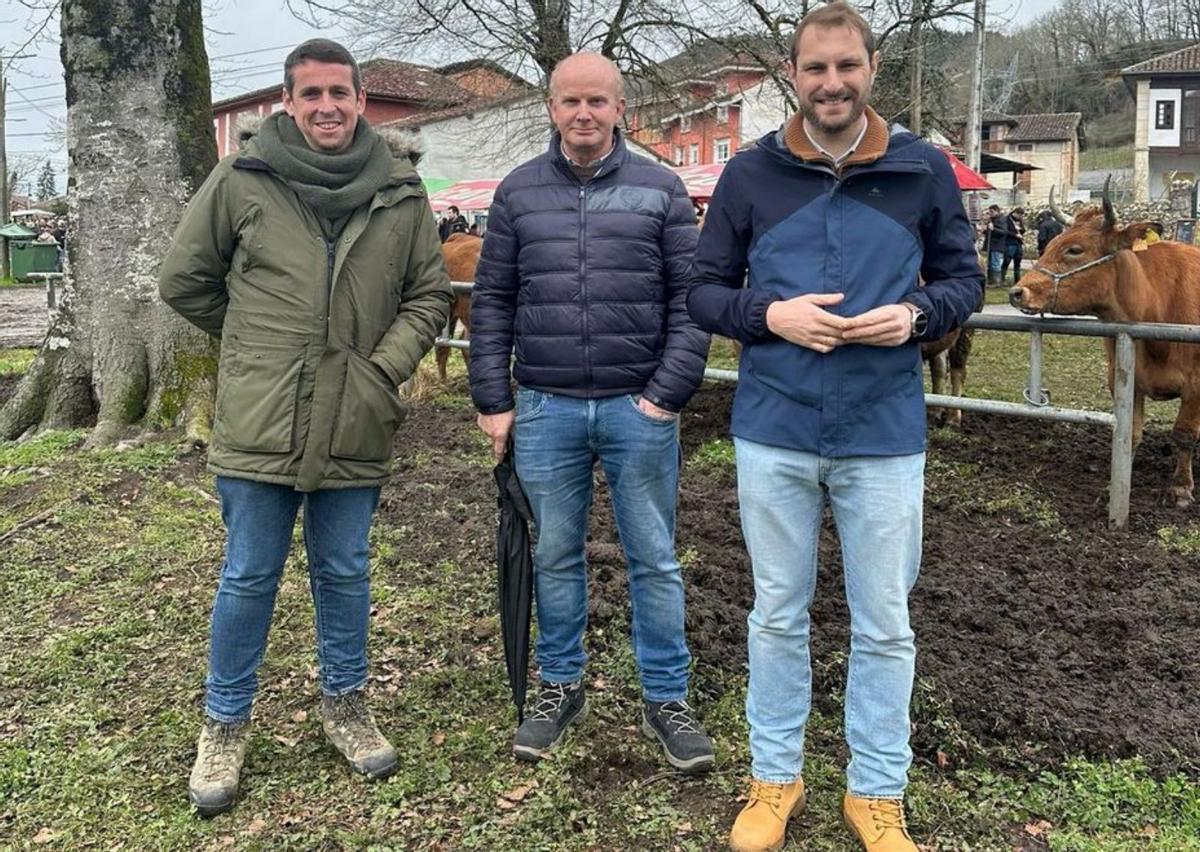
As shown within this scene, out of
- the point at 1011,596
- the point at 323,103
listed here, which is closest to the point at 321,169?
the point at 323,103

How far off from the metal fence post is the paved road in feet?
43.8

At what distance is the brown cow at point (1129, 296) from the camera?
6047 mm

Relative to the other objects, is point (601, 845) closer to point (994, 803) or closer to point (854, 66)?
point (994, 803)

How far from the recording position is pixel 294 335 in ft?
9.84

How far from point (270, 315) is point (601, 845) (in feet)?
5.65

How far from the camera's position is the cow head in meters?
6.08

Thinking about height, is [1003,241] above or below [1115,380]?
above

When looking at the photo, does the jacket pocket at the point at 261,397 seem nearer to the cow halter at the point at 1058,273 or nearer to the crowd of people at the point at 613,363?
the crowd of people at the point at 613,363

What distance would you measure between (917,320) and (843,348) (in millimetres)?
187

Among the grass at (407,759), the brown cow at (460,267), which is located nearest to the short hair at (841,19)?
the grass at (407,759)

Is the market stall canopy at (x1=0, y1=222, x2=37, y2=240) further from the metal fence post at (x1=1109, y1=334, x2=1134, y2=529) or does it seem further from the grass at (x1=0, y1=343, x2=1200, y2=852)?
the metal fence post at (x1=1109, y1=334, x2=1134, y2=529)

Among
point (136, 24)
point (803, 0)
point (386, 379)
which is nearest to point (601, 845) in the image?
point (386, 379)

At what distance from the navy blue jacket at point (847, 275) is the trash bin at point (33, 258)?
32.8 metres

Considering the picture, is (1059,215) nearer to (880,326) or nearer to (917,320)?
(917,320)
